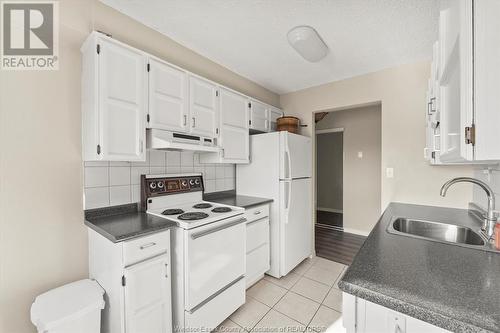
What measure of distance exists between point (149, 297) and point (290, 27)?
2290 millimetres

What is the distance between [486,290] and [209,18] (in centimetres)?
218

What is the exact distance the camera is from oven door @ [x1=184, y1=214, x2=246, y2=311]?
1.48m

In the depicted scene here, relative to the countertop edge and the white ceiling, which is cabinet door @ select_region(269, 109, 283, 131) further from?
the countertop edge

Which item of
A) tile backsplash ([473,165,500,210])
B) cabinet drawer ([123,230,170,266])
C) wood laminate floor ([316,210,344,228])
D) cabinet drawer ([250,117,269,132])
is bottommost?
wood laminate floor ([316,210,344,228])

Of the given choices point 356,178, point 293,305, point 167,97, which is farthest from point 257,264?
point 356,178

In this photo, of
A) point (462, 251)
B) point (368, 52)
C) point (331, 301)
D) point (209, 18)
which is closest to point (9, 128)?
point (209, 18)

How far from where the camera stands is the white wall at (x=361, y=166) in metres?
3.76

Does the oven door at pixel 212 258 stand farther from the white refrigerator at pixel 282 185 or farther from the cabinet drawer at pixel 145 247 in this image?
the white refrigerator at pixel 282 185

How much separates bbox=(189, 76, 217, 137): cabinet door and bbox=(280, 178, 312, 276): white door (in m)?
1.04

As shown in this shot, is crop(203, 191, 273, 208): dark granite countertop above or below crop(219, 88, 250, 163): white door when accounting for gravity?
below

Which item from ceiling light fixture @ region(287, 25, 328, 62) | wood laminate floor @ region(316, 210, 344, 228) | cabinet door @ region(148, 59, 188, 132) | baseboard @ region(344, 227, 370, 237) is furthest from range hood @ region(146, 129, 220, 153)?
wood laminate floor @ region(316, 210, 344, 228)

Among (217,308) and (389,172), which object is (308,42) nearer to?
(389,172)

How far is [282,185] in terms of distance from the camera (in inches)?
94.8

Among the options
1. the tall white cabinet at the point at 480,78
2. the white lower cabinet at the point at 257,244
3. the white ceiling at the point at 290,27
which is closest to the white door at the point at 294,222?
the white lower cabinet at the point at 257,244
